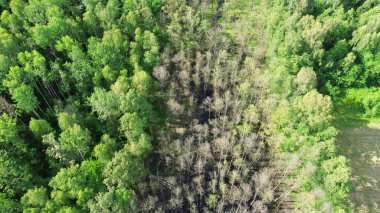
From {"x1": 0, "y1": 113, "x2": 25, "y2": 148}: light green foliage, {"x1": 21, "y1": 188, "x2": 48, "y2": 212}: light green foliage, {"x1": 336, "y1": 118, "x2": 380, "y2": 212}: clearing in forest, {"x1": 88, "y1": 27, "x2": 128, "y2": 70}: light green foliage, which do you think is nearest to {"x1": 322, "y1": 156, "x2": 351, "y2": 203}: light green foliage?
{"x1": 336, "y1": 118, "x2": 380, "y2": 212}: clearing in forest

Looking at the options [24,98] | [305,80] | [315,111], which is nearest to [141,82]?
[24,98]

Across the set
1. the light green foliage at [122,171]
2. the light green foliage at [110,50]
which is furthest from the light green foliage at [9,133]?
the light green foliage at [110,50]

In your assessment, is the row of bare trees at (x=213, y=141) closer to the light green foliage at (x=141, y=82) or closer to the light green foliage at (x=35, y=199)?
the light green foliage at (x=141, y=82)

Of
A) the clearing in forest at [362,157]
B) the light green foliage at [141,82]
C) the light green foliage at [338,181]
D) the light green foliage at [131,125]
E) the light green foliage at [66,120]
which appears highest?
the light green foliage at [141,82]

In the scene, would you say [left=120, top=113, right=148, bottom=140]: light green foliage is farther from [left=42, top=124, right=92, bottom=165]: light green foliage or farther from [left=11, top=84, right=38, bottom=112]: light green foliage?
[left=11, top=84, right=38, bottom=112]: light green foliage

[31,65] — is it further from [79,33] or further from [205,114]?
[205,114]

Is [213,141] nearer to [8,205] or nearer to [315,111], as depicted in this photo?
[315,111]
